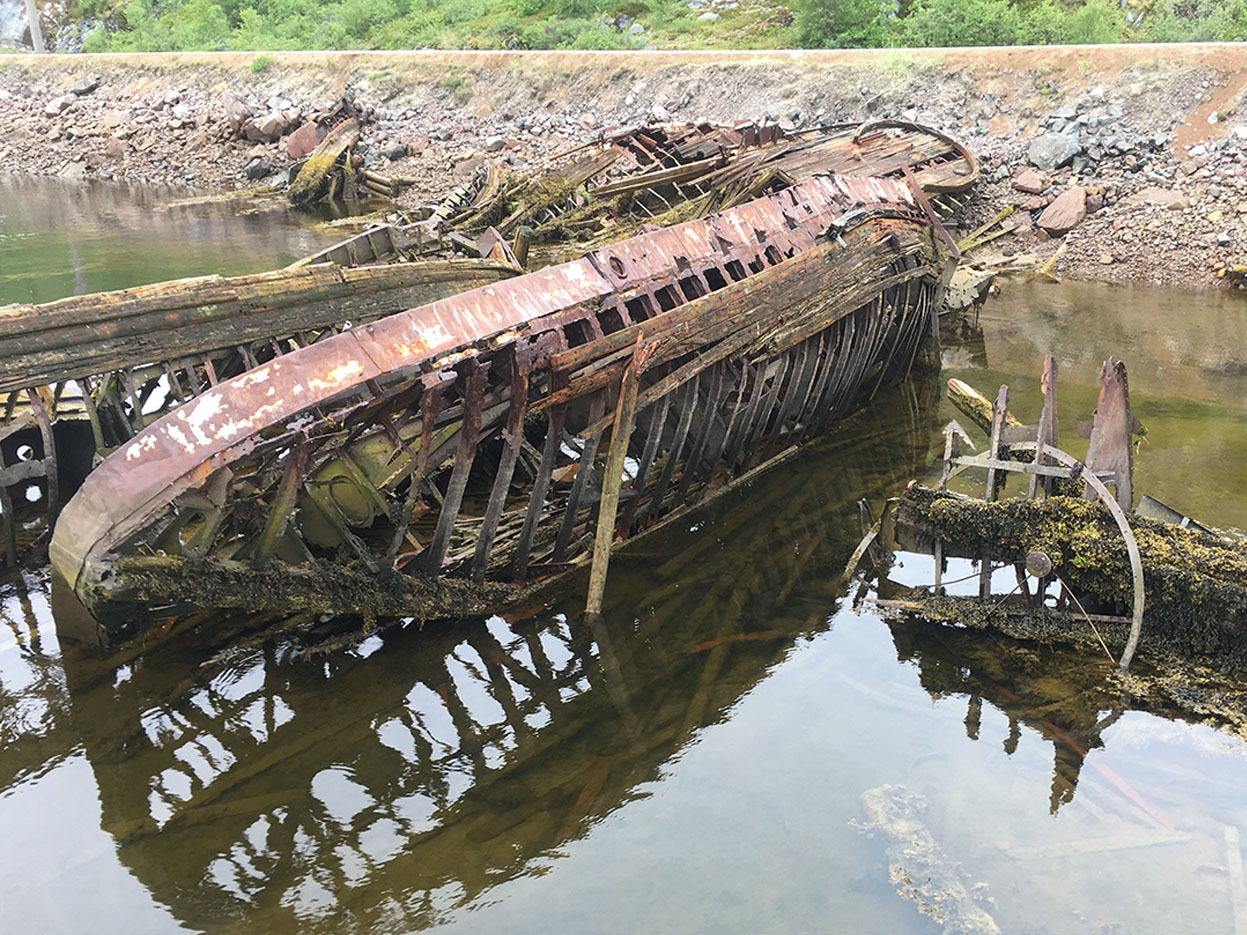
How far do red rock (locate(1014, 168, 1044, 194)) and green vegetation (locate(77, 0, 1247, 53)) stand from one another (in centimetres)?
796

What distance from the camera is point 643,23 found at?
113ft

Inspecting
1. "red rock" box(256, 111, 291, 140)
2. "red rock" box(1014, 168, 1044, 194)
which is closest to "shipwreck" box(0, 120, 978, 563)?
"red rock" box(1014, 168, 1044, 194)

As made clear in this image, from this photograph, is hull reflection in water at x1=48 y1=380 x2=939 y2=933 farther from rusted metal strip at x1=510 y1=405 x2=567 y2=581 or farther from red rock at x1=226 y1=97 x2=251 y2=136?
red rock at x1=226 y1=97 x2=251 y2=136

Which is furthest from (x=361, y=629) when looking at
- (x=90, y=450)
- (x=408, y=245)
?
(x=408, y=245)

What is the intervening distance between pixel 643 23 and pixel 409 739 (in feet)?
108

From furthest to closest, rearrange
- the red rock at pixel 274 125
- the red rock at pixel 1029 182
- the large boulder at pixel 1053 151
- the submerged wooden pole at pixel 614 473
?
the red rock at pixel 274 125
the large boulder at pixel 1053 151
the red rock at pixel 1029 182
the submerged wooden pole at pixel 614 473

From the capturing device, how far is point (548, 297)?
274 inches

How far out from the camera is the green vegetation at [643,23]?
2527cm

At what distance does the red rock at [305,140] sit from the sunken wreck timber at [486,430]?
2193 centimetres

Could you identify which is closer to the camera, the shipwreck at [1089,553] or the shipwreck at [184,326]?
the shipwreck at [1089,553]

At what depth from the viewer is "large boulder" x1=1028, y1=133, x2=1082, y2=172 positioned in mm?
19156

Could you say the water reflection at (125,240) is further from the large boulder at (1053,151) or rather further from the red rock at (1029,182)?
the large boulder at (1053,151)

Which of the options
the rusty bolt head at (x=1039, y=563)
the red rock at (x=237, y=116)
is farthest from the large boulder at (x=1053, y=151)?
the red rock at (x=237, y=116)

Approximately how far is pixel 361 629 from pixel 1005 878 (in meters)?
4.40
